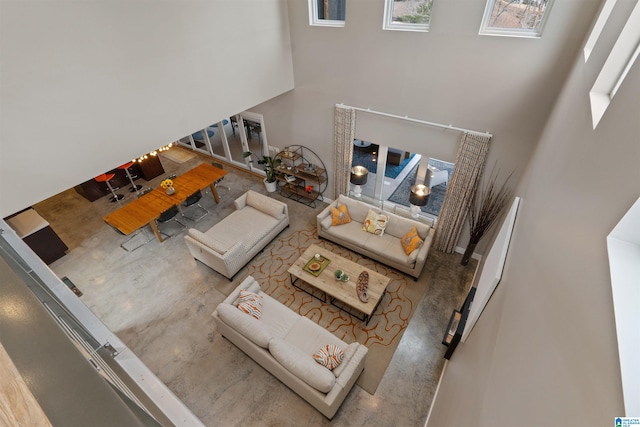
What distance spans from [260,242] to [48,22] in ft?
14.2

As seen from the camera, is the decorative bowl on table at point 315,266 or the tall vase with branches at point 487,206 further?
the decorative bowl on table at point 315,266

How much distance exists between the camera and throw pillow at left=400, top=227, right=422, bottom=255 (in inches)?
222

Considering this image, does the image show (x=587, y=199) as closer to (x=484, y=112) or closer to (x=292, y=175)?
(x=484, y=112)

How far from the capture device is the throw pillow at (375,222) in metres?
6.12

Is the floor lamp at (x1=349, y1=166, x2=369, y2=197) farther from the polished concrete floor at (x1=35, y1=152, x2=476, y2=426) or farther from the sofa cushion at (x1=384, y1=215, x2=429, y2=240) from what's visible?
the polished concrete floor at (x1=35, y1=152, x2=476, y2=426)

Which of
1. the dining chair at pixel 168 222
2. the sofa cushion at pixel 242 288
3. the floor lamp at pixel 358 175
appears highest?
the floor lamp at pixel 358 175

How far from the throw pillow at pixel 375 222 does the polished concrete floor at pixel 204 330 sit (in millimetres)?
1193

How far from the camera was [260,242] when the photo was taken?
6230mm

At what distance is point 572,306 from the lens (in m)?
0.99

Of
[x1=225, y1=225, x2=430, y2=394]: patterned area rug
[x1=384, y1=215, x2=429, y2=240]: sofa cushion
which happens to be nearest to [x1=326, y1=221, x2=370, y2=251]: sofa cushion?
[x1=225, y1=225, x2=430, y2=394]: patterned area rug

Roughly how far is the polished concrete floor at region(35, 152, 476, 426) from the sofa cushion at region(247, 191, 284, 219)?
2.45 feet

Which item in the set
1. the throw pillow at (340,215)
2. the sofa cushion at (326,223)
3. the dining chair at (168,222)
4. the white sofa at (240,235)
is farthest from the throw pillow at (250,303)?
the dining chair at (168,222)

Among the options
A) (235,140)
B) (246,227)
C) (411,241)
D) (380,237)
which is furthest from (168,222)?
(411,241)

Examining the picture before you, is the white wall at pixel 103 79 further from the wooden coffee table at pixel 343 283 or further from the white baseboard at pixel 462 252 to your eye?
the white baseboard at pixel 462 252
